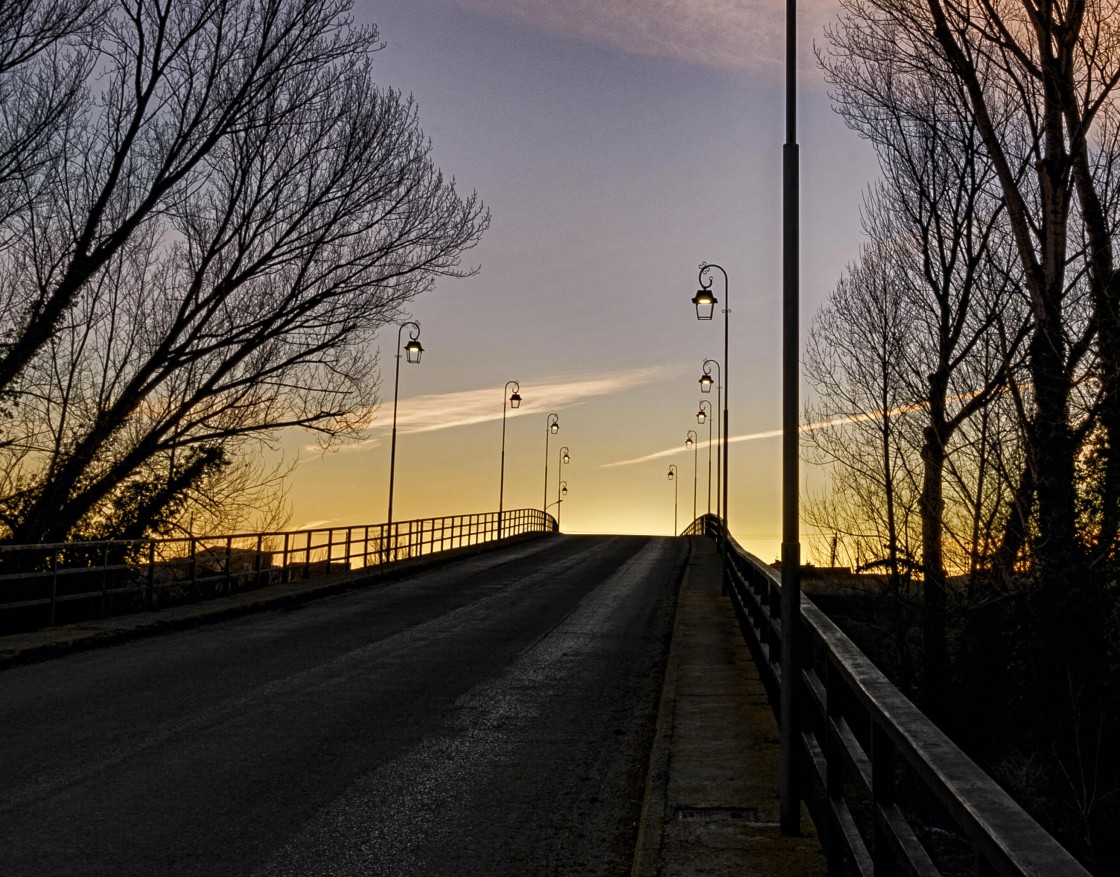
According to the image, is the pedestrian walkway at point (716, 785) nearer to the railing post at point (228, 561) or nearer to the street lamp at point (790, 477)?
the street lamp at point (790, 477)

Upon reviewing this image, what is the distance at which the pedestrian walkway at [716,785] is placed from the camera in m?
5.23

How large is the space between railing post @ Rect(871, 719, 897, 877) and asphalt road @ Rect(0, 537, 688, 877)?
91.6 inches

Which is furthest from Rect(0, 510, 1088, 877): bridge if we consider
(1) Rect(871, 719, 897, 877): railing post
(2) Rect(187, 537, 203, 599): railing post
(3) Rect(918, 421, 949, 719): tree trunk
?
(3) Rect(918, 421, 949, 719): tree trunk

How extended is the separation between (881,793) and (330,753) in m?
5.55

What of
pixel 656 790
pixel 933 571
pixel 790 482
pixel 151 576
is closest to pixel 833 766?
pixel 790 482

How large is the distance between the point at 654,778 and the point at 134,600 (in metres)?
14.9

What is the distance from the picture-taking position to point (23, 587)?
57.5 ft

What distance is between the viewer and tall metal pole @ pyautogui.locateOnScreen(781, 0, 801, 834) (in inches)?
227

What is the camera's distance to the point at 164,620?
16094mm

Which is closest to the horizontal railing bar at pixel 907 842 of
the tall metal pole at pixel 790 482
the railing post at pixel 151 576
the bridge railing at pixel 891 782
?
the bridge railing at pixel 891 782

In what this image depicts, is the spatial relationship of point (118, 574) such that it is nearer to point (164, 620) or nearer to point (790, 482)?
point (164, 620)

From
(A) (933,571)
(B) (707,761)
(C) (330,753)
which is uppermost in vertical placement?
(A) (933,571)

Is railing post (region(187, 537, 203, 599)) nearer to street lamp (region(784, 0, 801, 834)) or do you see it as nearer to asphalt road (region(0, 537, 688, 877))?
asphalt road (region(0, 537, 688, 877))

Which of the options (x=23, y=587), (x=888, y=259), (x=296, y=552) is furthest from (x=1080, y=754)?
(x=23, y=587)
